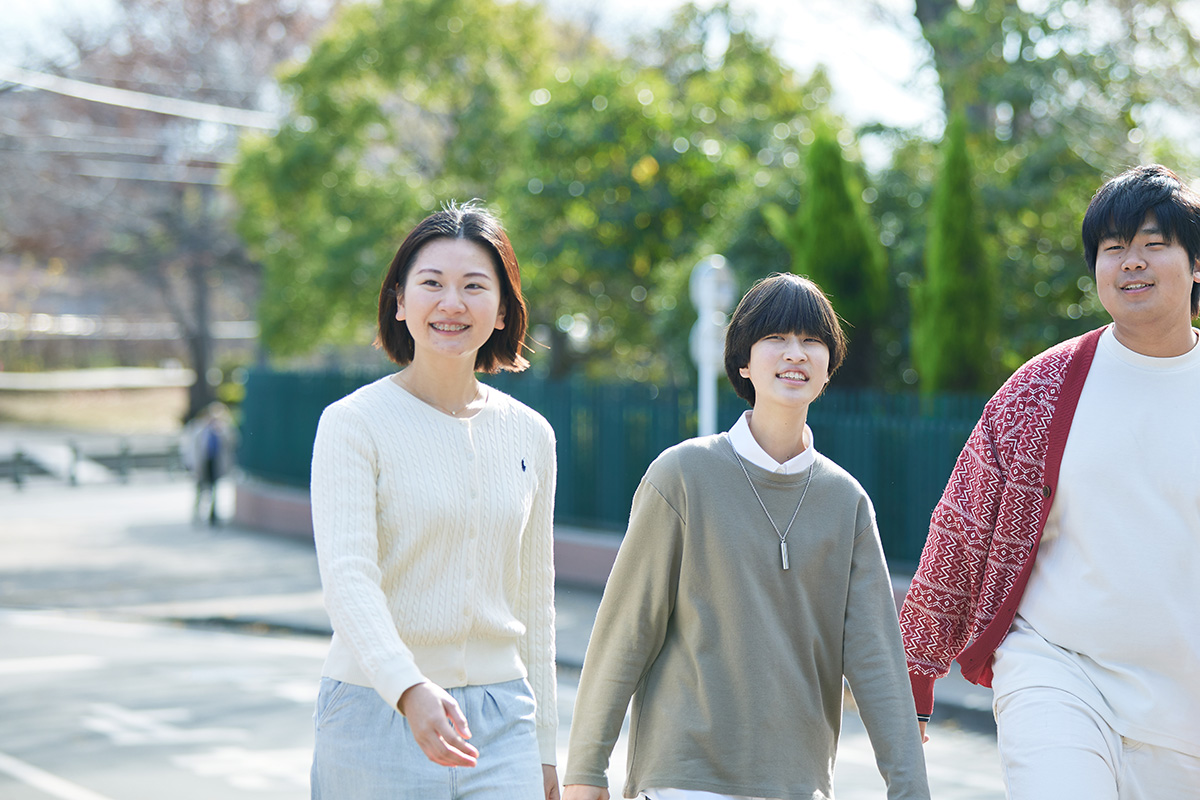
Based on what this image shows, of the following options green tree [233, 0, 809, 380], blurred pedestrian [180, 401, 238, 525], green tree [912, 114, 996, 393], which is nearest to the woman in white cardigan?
green tree [912, 114, 996, 393]

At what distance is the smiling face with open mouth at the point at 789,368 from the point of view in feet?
9.66

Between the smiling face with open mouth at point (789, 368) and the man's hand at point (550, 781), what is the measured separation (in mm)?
930

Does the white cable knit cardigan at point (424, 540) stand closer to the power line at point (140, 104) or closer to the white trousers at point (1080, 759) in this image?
the white trousers at point (1080, 759)

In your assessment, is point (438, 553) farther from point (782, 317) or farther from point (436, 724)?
point (782, 317)

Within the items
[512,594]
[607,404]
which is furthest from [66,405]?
[512,594]

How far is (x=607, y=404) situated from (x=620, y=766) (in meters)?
6.46

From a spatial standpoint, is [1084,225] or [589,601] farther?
[589,601]

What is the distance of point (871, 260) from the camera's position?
41.2 feet

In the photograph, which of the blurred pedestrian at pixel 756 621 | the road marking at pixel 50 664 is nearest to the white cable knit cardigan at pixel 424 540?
the blurred pedestrian at pixel 756 621

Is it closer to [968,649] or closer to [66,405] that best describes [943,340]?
[968,649]

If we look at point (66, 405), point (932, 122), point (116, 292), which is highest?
point (932, 122)

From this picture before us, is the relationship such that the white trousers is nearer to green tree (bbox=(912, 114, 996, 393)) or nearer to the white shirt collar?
the white shirt collar

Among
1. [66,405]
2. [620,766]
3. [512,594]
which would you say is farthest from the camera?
[66,405]

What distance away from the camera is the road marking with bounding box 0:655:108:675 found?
31.7 feet
